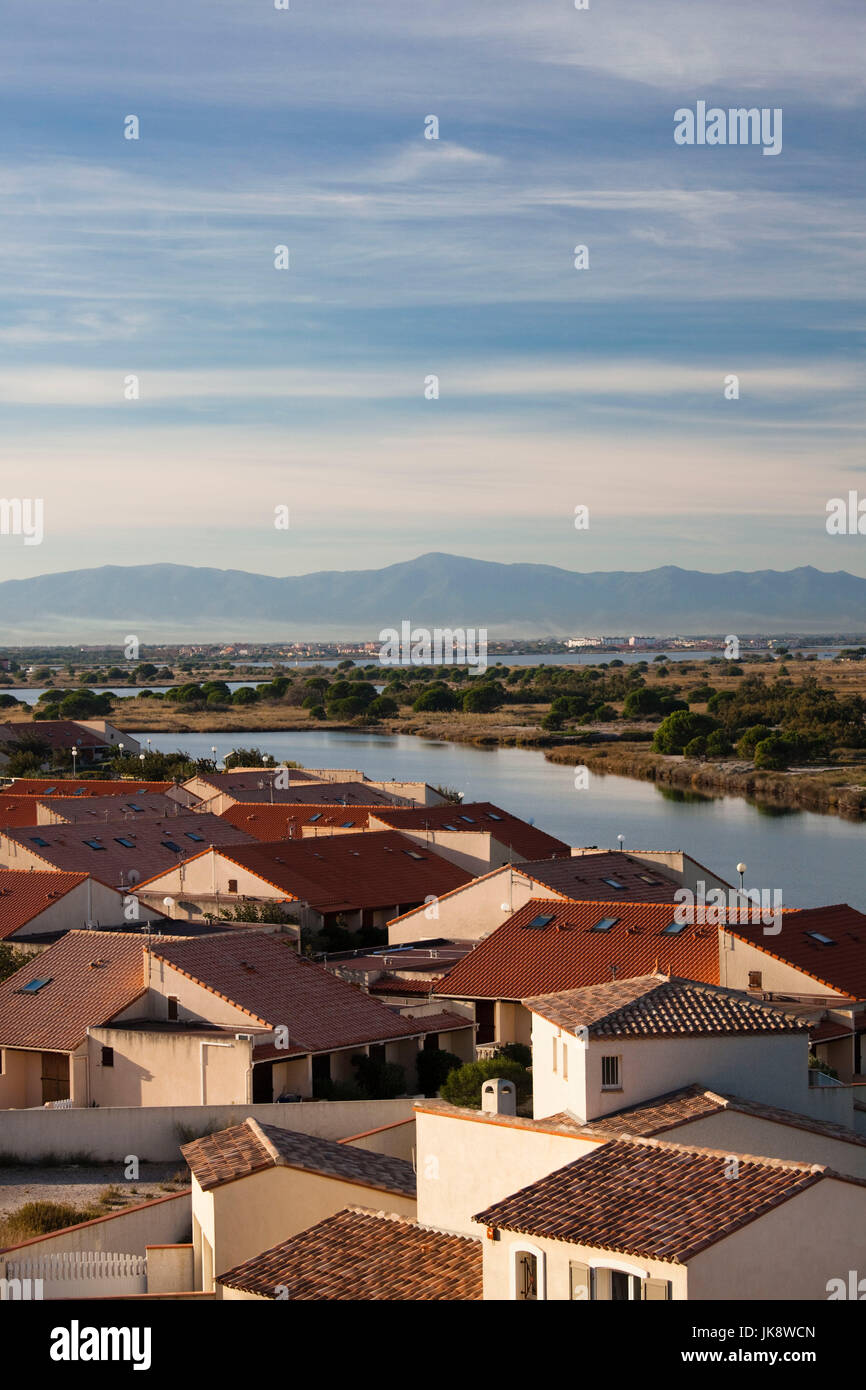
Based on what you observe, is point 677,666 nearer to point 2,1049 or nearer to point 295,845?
point 295,845

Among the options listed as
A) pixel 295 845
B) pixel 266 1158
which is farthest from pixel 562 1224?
pixel 295 845

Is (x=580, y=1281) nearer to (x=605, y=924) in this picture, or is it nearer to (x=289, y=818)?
(x=605, y=924)

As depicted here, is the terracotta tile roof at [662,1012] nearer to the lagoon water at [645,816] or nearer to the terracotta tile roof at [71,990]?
the terracotta tile roof at [71,990]

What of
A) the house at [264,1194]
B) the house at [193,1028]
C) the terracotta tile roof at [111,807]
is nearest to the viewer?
the house at [264,1194]

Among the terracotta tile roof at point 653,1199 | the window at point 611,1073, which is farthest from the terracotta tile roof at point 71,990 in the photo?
the terracotta tile roof at point 653,1199

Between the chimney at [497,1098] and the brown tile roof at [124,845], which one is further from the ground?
the chimney at [497,1098]

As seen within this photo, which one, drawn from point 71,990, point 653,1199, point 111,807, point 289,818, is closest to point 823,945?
point 71,990

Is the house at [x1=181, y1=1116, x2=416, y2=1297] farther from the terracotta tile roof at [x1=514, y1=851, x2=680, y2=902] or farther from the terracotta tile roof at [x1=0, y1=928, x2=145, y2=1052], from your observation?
the terracotta tile roof at [x1=514, y1=851, x2=680, y2=902]
